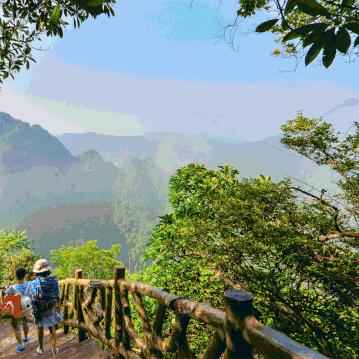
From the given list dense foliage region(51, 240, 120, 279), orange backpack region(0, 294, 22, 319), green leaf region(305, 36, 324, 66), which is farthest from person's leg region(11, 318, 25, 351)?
dense foliage region(51, 240, 120, 279)

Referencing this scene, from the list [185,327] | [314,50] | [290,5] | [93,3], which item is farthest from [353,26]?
[185,327]

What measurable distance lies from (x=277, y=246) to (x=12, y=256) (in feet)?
57.9

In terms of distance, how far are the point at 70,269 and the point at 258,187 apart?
27.3m

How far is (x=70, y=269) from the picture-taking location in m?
31.1

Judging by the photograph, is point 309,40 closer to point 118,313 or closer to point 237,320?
point 237,320

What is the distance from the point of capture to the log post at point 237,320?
2006mm

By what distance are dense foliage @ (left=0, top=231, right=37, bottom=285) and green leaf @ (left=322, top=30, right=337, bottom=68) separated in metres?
17.6

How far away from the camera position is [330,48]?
1.52 m

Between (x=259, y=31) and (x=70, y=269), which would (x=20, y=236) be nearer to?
(x=70, y=269)

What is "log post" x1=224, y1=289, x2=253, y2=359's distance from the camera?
6.58ft

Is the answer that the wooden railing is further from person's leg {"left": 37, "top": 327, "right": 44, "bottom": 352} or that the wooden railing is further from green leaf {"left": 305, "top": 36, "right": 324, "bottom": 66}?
green leaf {"left": 305, "top": 36, "right": 324, "bottom": 66}

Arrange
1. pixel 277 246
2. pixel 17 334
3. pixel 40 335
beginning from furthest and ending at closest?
1. pixel 277 246
2. pixel 17 334
3. pixel 40 335

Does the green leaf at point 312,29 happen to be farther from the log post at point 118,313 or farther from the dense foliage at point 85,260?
the dense foliage at point 85,260

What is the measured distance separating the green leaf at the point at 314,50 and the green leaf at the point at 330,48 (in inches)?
0.9
